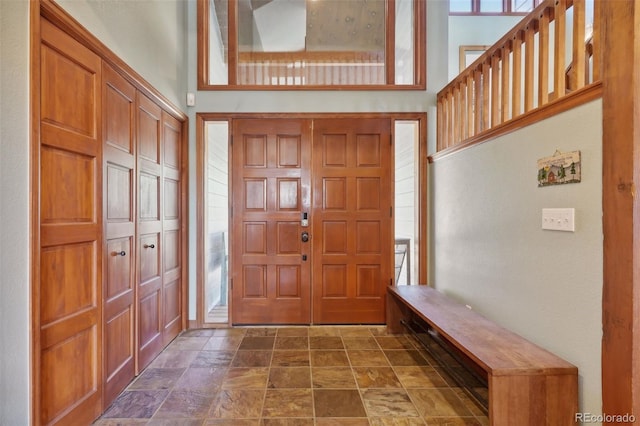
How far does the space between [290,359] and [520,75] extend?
8.45 ft

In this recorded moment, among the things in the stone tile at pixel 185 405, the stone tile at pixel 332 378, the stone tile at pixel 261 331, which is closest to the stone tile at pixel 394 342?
the stone tile at pixel 332 378

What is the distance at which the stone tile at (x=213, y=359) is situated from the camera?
2330mm

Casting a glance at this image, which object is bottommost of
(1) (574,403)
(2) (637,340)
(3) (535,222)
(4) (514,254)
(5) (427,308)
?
(1) (574,403)

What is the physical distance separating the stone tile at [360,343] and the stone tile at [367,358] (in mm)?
72

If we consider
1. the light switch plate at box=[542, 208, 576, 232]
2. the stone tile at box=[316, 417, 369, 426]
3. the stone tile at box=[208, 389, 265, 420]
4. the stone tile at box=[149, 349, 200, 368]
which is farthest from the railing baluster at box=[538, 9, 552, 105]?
the stone tile at box=[149, 349, 200, 368]

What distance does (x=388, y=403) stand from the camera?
73.4 inches

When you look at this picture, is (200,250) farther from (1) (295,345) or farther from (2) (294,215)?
(1) (295,345)

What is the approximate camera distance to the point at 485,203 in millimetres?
2141

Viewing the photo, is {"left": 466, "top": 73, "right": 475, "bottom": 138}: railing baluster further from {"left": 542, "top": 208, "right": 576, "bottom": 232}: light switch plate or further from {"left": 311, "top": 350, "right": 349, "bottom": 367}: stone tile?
{"left": 311, "top": 350, "right": 349, "bottom": 367}: stone tile

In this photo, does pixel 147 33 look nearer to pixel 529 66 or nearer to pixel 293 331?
pixel 529 66

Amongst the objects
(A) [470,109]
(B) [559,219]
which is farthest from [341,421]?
(A) [470,109]

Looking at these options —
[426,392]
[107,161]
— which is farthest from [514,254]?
[107,161]

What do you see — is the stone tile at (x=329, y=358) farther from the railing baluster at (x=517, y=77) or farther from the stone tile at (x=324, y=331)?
the railing baluster at (x=517, y=77)

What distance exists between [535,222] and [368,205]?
5.17ft
